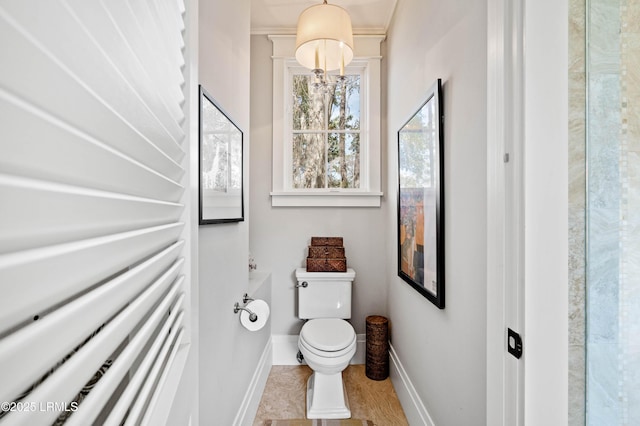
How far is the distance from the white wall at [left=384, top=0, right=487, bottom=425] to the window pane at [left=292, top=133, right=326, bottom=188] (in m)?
1.00

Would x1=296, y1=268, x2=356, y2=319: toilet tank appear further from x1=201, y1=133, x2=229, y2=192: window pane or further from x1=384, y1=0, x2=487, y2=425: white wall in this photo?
x1=201, y1=133, x2=229, y2=192: window pane

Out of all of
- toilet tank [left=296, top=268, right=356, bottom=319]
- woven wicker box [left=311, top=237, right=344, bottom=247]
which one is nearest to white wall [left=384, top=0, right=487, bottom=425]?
toilet tank [left=296, top=268, right=356, bottom=319]

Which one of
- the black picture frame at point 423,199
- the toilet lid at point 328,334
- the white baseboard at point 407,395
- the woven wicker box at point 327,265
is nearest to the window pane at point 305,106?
the black picture frame at point 423,199

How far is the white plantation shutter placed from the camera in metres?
0.17

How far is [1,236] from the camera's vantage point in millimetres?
163

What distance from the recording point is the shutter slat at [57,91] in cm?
17

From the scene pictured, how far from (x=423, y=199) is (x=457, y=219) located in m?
0.36

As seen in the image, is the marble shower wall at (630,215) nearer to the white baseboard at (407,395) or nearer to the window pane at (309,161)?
the white baseboard at (407,395)

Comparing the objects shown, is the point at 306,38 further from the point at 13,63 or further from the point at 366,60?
the point at 13,63

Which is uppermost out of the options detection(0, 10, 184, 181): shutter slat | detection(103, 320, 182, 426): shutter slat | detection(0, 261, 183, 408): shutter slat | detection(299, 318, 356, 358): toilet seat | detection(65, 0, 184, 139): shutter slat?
detection(65, 0, 184, 139): shutter slat

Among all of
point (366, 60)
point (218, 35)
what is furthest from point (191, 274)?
point (366, 60)

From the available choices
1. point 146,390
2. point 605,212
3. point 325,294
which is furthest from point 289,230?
point 146,390

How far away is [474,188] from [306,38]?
1323mm

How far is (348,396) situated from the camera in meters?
1.92
